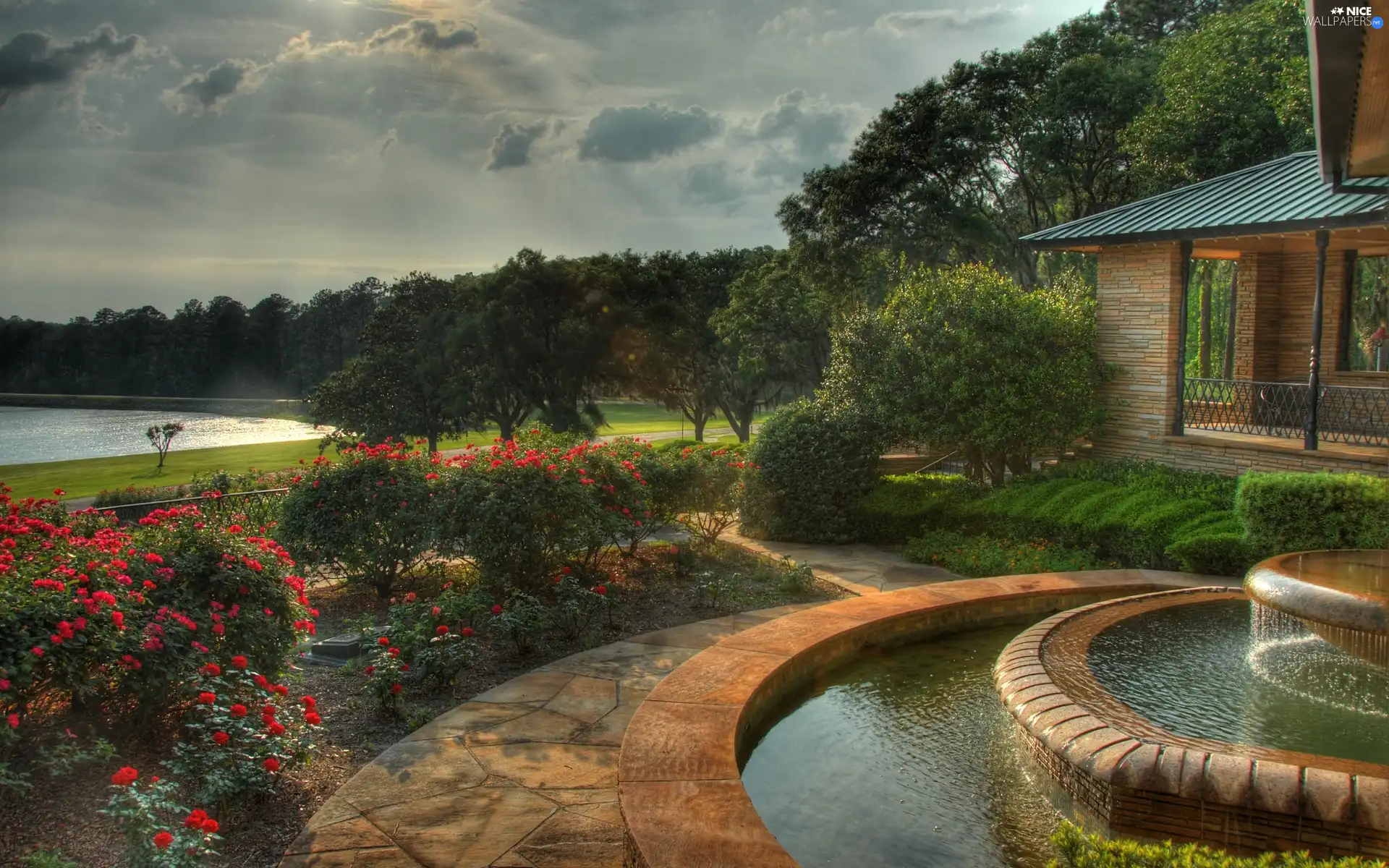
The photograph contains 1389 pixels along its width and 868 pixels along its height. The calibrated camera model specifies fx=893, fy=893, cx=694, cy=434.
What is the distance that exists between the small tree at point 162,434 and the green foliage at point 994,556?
64.1 feet

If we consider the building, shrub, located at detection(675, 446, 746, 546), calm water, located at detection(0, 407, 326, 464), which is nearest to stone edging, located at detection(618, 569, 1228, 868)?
shrub, located at detection(675, 446, 746, 546)

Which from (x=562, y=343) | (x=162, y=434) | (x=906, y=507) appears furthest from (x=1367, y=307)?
(x=162, y=434)

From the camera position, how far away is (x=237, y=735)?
161 inches

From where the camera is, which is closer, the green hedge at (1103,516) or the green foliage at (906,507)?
the green hedge at (1103,516)

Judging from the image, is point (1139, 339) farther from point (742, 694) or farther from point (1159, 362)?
point (742, 694)

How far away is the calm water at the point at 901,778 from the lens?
3.55 meters

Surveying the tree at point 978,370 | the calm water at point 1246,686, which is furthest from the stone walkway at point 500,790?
the tree at point 978,370

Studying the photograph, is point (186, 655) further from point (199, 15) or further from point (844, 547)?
point (199, 15)

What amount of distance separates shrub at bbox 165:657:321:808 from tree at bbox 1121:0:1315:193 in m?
20.6

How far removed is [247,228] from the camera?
17781 mm

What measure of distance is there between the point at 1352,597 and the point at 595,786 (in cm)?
361

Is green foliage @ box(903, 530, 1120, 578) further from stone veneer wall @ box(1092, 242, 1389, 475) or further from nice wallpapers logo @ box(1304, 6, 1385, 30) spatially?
nice wallpapers logo @ box(1304, 6, 1385, 30)

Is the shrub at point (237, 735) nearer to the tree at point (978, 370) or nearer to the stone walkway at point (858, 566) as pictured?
the stone walkway at point (858, 566)

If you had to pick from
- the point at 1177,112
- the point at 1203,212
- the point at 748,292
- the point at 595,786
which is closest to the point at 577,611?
the point at 595,786
